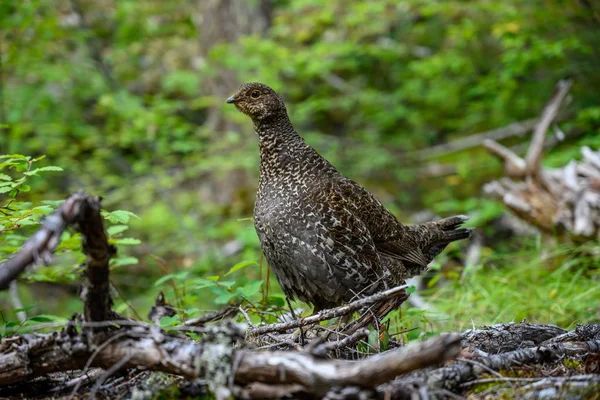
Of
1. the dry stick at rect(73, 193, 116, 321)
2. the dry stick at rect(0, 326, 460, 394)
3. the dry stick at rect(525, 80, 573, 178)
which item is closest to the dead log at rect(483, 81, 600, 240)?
→ the dry stick at rect(525, 80, 573, 178)

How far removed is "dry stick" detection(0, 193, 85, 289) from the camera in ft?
6.02

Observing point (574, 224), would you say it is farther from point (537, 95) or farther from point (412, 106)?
point (412, 106)

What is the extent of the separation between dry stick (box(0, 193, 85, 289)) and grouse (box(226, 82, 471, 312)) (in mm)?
1704

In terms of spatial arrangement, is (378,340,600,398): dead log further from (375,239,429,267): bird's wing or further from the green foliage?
(375,239,429,267): bird's wing

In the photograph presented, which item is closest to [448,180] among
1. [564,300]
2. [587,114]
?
[587,114]

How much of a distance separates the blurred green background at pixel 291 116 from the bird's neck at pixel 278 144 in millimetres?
487

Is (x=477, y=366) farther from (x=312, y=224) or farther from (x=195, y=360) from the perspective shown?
(x=312, y=224)

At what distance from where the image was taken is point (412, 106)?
1108 cm

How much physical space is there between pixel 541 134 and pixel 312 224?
4.36 m

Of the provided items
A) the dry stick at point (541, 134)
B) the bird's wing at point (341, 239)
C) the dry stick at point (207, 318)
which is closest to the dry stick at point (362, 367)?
the dry stick at point (207, 318)

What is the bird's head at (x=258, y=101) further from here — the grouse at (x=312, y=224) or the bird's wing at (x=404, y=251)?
the bird's wing at (x=404, y=251)

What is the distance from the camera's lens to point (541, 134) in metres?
6.45

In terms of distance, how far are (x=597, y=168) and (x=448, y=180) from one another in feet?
13.4

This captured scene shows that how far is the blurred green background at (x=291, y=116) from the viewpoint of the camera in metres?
5.19
